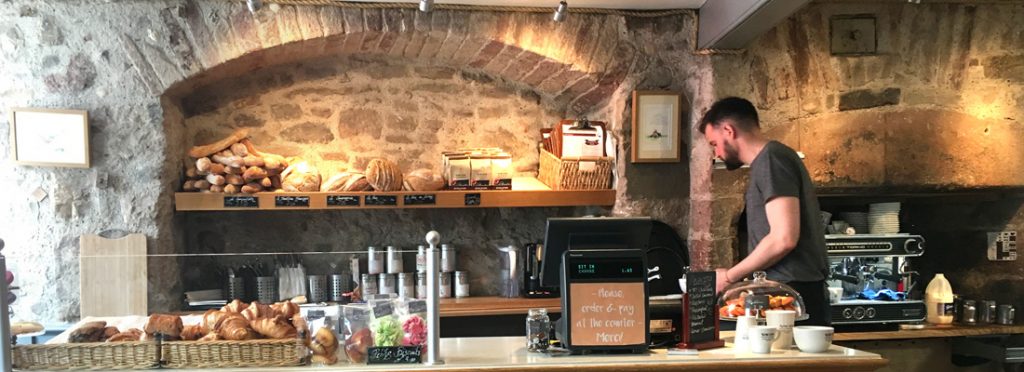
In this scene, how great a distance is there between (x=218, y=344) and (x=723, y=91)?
9.50 ft

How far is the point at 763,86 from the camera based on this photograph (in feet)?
13.1

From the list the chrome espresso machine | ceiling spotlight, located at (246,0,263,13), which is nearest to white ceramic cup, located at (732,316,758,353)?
the chrome espresso machine

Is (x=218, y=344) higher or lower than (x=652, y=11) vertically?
lower

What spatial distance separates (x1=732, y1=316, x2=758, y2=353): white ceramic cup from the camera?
89.9 inches

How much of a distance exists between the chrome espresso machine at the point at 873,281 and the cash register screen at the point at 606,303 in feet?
6.83

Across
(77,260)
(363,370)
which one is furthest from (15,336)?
(363,370)

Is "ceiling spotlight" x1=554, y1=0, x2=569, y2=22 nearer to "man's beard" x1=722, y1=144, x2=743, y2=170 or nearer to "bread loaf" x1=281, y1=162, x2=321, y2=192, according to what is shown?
"man's beard" x1=722, y1=144, x2=743, y2=170

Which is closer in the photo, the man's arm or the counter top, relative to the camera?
the counter top

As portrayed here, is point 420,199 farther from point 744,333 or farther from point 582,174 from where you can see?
point 744,333

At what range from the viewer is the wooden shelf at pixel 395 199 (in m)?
3.99

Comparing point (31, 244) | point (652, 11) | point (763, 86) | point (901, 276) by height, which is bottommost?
point (901, 276)

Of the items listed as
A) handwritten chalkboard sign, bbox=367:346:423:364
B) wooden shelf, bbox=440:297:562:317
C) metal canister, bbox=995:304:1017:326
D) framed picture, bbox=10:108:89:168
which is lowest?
metal canister, bbox=995:304:1017:326

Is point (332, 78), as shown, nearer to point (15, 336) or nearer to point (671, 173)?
point (671, 173)

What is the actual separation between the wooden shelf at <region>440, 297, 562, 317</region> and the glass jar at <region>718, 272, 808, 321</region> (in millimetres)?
1392
